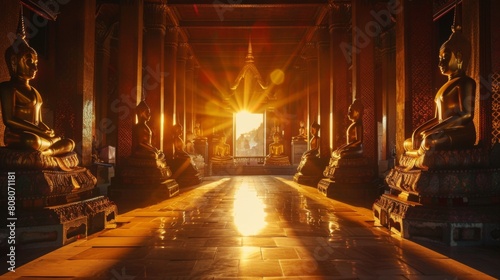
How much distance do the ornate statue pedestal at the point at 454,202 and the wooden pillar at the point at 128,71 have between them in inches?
242

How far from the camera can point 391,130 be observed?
13938 millimetres

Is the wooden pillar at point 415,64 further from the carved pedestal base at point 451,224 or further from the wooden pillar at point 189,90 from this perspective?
the wooden pillar at point 189,90

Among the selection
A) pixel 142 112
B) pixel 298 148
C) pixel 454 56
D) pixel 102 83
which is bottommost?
pixel 298 148

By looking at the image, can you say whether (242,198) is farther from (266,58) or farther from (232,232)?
(266,58)

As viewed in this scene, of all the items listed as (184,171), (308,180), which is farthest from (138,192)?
(308,180)

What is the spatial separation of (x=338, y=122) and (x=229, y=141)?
13181 mm

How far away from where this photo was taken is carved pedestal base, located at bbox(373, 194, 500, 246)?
3273 millimetres

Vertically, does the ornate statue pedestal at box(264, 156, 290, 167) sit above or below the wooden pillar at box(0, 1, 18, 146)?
below

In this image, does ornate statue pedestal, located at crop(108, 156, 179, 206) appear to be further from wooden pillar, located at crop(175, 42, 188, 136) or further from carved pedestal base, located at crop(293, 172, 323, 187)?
wooden pillar, located at crop(175, 42, 188, 136)

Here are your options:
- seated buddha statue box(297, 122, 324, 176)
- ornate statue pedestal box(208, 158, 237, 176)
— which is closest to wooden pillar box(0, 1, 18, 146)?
seated buddha statue box(297, 122, 324, 176)

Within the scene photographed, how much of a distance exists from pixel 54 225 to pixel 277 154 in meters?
15.6

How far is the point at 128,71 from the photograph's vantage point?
26.1 ft

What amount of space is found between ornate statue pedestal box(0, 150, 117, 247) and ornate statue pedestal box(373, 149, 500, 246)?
10.9 feet

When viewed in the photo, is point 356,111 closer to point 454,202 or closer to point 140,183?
point 454,202
